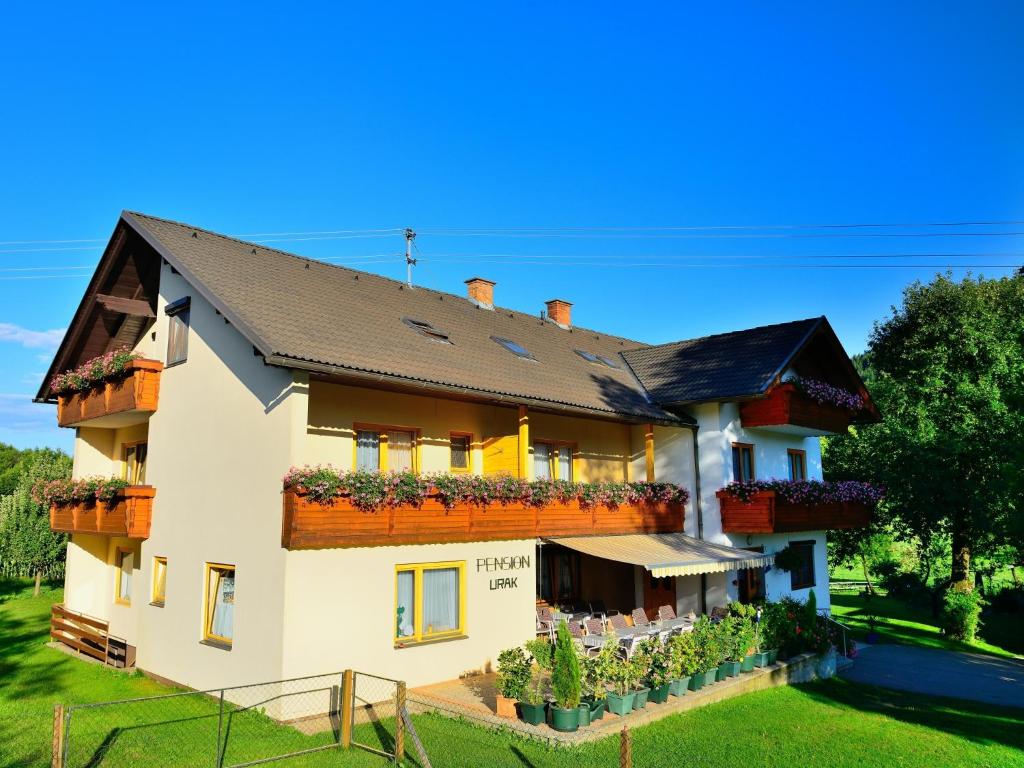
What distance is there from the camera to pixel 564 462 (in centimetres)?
2083

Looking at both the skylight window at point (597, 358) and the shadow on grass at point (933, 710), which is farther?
the skylight window at point (597, 358)

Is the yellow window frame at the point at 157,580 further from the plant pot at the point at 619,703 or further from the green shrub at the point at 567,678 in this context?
the plant pot at the point at 619,703

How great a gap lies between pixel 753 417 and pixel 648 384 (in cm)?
359

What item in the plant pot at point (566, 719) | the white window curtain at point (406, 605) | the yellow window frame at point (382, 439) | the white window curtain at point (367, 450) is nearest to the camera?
the plant pot at point (566, 719)

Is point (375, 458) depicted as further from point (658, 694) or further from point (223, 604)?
point (658, 694)

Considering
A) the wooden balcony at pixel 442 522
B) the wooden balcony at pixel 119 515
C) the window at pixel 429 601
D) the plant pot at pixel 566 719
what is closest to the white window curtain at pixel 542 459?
the wooden balcony at pixel 442 522

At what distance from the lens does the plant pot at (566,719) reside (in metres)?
11.5

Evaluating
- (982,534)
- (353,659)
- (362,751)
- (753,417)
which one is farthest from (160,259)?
(982,534)

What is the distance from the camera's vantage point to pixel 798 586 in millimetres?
22844

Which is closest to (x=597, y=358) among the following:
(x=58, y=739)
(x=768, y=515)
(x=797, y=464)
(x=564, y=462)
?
(x=564, y=462)

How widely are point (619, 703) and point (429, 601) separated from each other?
4.23 m

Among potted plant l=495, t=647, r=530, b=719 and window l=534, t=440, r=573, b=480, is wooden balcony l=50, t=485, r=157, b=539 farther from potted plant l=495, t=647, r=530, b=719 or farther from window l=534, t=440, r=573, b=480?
window l=534, t=440, r=573, b=480

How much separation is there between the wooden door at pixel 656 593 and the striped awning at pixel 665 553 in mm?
1551

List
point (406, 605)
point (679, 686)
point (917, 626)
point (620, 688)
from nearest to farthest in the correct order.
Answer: point (620, 688) < point (679, 686) < point (406, 605) < point (917, 626)
